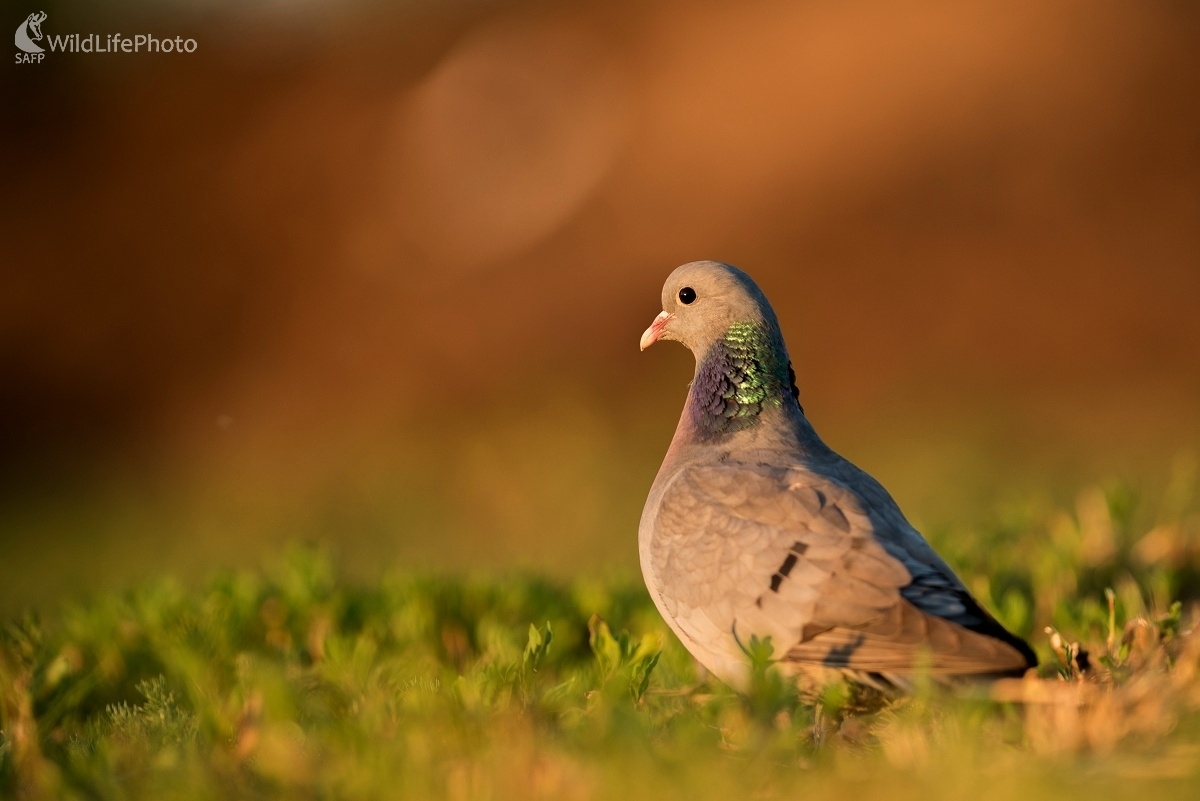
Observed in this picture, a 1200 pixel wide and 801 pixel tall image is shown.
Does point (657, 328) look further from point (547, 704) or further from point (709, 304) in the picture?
point (547, 704)

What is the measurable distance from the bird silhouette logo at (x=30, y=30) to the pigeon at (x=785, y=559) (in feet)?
35.5

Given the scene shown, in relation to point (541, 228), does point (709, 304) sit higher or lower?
lower

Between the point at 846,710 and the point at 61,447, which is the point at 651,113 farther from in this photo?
the point at 846,710

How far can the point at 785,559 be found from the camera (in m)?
3.97

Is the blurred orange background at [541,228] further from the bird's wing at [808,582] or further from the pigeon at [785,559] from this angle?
the bird's wing at [808,582]

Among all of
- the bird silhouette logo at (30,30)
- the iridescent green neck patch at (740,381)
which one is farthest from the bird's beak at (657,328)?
the bird silhouette logo at (30,30)

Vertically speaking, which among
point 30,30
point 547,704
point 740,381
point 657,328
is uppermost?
point 30,30

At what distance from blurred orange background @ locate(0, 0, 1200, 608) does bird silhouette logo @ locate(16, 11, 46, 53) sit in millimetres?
145

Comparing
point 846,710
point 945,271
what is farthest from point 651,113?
point 846,710

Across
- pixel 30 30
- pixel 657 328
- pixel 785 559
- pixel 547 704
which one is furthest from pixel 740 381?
pixel 30 30

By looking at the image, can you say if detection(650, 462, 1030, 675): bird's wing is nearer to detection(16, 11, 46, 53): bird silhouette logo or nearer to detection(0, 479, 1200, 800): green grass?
detection(0, 479, 1200, 800): green grass

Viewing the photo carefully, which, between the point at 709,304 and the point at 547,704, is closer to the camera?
the point at 547,704

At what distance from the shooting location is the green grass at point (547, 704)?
2.99m

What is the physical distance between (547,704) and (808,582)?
34.1 inches
